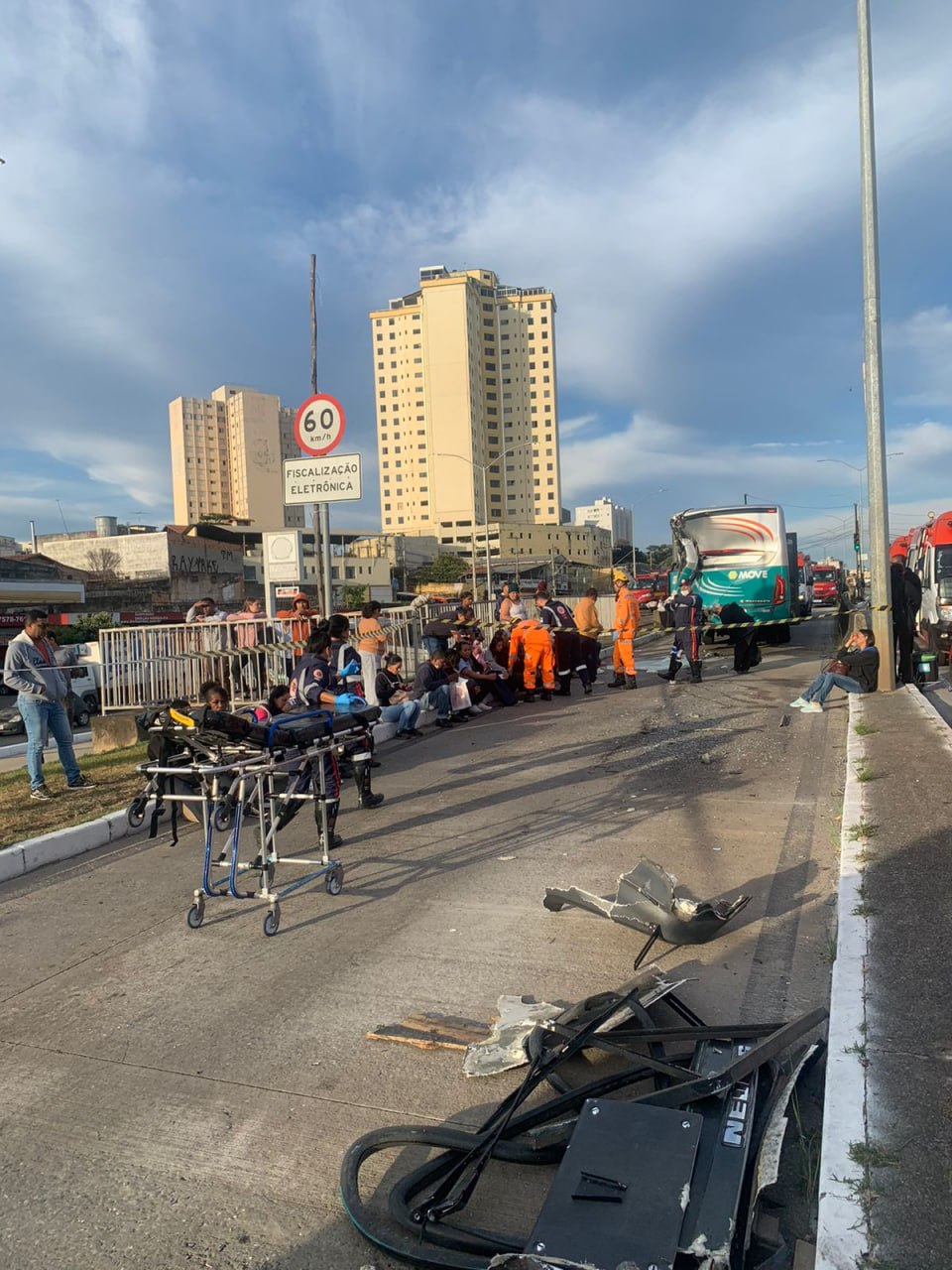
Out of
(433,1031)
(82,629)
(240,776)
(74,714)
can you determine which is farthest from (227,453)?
(433,1031)

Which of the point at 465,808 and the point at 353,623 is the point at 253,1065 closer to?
the point at 465,808

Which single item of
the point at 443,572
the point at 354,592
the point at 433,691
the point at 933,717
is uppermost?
the point at 443,572

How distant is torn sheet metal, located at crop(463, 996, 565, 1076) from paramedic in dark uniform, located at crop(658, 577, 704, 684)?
12.2m

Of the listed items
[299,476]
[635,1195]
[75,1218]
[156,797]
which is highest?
[299,476]

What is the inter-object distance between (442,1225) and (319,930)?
107 inches

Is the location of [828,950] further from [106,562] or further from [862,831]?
[106,562]

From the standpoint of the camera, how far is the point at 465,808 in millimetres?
7887

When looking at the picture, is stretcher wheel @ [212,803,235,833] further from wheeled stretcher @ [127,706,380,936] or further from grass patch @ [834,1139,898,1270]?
grass patch @ [834,1139,898,1270]

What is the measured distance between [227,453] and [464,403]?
45.3 m

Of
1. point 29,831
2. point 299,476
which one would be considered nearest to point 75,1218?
point 29,831

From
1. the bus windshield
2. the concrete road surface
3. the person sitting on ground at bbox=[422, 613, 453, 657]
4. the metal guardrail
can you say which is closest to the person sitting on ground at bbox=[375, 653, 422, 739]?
the metal guardrail

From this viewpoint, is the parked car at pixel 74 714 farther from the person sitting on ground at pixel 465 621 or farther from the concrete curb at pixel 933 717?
the concrete curb at pixel 933 717

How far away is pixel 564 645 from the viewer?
1563 centimetres

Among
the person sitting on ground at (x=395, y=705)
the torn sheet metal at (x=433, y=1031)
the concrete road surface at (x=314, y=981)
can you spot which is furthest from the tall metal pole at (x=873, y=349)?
the torn sheet metal at (x=433, y=1031)
